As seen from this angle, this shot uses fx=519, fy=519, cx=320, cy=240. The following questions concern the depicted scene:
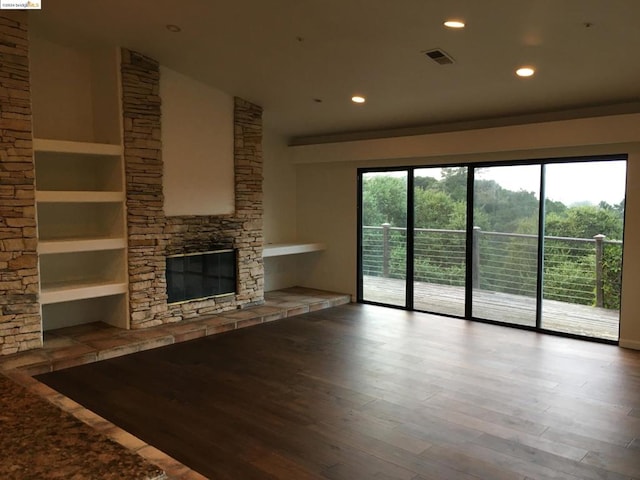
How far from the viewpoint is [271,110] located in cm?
693

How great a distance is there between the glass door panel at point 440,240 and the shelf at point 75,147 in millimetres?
3795

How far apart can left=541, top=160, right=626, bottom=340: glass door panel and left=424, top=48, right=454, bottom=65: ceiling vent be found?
1.97m

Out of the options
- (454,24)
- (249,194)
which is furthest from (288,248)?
(454,24)

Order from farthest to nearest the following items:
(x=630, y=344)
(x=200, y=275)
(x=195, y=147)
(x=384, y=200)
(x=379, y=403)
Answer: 1. (x=384, y=200)
2. (x=200, y=275)
3. (x=195, y=147)
4. (x=630, y=344)
5. (x=379, y=403)

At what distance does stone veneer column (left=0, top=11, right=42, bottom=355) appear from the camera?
4.62 m

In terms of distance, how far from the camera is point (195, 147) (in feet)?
20.2

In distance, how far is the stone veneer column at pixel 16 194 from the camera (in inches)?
182

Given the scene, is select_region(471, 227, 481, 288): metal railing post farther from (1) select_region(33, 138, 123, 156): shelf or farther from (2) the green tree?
(1) select_region(33, 138, 123, 156): shelf

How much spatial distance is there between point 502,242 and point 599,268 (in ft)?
3.54

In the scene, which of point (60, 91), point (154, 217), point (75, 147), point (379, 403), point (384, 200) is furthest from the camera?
point (384, 200)

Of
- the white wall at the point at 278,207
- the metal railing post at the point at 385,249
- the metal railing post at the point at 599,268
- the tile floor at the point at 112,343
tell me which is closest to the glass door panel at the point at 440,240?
the metal railing post at the point at 385,249

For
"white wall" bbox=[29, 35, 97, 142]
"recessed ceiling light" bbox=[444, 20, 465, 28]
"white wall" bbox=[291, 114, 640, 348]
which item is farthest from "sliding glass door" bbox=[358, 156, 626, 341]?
"white wall" bbox=[29, 35, 97, 142]

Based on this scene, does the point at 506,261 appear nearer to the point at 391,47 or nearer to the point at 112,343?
the point at 391,47

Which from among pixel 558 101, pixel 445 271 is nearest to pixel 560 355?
pixel 445 271
